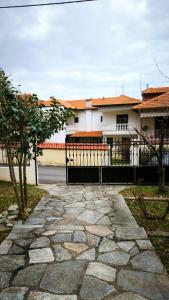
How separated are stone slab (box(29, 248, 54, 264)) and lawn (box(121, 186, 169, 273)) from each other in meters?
1.68

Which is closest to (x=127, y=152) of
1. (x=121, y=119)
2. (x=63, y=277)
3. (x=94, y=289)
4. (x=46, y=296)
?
(x=63, y=277)

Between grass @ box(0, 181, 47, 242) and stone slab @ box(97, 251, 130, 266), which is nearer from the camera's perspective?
stone slab @ box(97, 251, 130, 266)

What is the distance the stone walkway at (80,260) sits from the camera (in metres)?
2.74

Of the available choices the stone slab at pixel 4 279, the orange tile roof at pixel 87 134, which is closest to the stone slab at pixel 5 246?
the stone slab at pixel 4 279

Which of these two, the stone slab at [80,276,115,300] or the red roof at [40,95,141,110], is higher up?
the red roof at [40,95,141,110]

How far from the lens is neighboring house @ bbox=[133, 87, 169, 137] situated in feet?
66.8

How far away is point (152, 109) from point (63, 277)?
19.7m

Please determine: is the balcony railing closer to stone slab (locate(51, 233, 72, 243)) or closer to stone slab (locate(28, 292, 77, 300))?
stone slab (locate(51, 233, 72, 243))

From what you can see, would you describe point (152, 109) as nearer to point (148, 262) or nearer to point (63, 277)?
point (148, 262)

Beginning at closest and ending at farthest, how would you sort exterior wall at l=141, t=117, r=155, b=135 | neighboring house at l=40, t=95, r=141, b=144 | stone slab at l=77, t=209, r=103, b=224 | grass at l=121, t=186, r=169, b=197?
1. stone slab at l=77, t=209, r=103, b=224
2. grass at l=121, t=186, r=169, b=197
3. exterior wall at l=141, t=117, r=155, b=135
4. neighboring house at l=40, t=95, r=141, b=144

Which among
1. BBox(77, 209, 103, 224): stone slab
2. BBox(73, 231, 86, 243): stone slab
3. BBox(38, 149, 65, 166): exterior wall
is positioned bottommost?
BBox(77, 209, 103, 224): stone slab

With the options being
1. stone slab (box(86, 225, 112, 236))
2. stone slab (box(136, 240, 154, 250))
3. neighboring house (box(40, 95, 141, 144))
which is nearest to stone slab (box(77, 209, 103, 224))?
stone slab (box(86, 225, 112, 236))

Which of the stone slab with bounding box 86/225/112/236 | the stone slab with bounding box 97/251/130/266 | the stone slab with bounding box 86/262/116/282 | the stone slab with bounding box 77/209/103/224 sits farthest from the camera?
the stone slab with bounding box 77/209/103/224

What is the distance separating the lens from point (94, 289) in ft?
9.09
